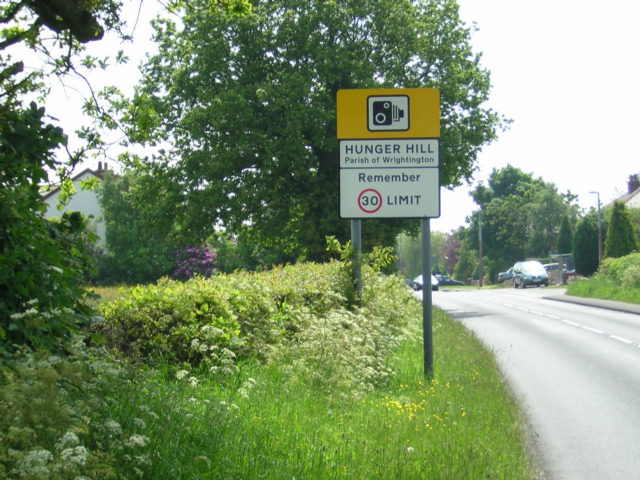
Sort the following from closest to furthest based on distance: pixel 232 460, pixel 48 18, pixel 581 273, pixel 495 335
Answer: pixel 232 460
pixel 48 18
pixel 495 335
pixel 581 273

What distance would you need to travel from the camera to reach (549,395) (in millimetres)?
10133

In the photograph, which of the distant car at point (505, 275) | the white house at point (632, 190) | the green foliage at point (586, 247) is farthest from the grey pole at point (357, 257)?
the white house at point (632, 190)

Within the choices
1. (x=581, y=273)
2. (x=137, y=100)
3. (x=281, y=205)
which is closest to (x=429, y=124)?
(x=137, y=100)

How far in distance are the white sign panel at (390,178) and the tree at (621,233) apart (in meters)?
36.3

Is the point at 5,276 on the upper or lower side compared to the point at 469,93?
lower

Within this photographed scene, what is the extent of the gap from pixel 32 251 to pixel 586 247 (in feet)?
170

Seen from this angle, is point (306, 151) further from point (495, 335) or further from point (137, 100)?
point (137, 100)

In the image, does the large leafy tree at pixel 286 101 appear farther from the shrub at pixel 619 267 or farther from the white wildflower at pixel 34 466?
the white wildflower at pixel 34 466

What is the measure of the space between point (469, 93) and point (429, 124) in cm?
2336

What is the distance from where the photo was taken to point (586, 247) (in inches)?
2039

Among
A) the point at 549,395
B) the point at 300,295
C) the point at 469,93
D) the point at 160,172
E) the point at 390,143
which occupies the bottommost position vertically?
the point at 549,395

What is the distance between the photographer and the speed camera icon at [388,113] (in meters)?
10.0

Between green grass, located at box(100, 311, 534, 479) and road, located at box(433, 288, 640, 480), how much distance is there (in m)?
0.50

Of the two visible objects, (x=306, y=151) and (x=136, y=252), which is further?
(x=136, y=252)
